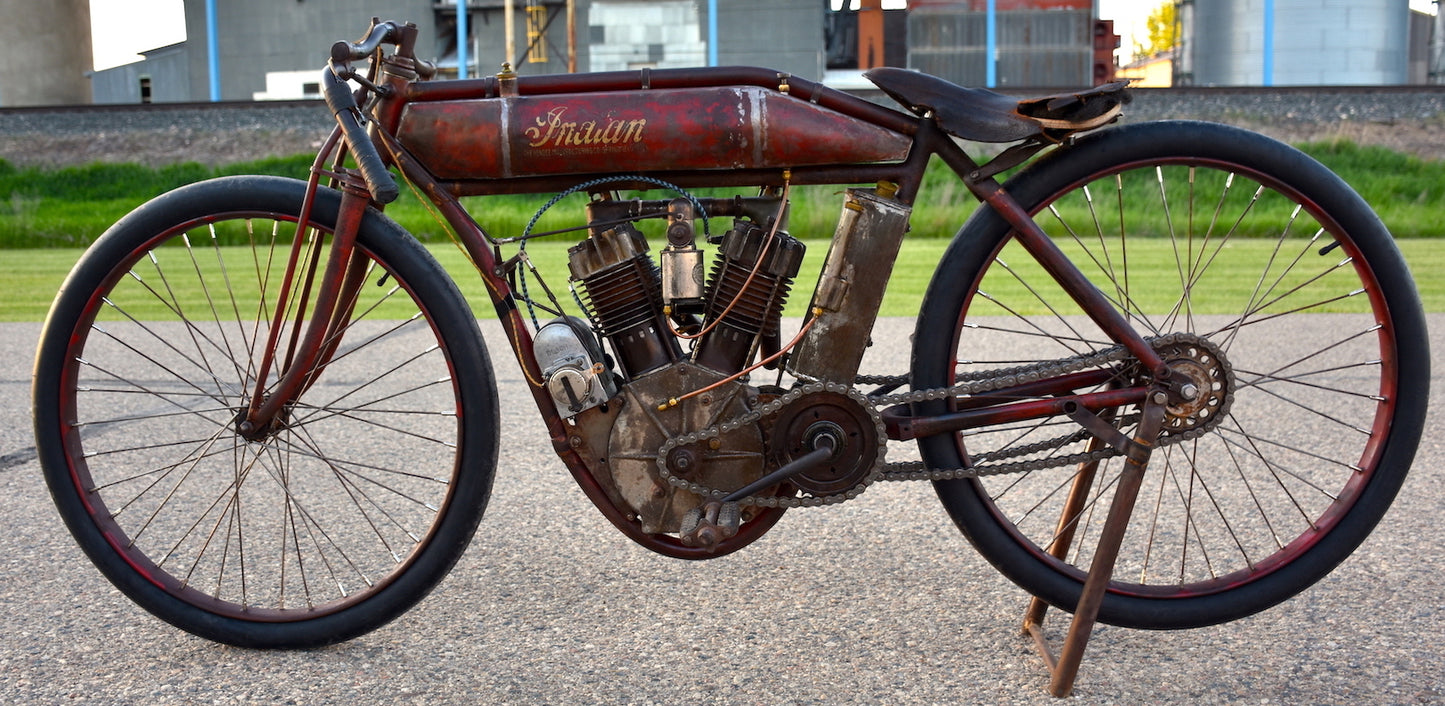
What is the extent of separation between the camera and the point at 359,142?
8.68 feet

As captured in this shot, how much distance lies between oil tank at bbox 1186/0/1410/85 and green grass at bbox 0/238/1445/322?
1438cm

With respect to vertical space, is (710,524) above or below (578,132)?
below

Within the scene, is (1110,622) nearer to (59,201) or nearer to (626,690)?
(626,690)

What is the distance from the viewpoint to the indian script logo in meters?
2.68

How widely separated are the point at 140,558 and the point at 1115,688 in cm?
217

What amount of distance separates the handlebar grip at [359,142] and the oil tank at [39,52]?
118 feet

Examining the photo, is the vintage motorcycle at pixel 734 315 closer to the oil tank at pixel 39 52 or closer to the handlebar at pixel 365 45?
the handlebar at pixel 365 45

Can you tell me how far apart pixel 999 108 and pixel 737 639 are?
131 cm

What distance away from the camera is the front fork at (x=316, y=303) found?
2.82 metres

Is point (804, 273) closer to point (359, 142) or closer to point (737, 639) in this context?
point (737, 639)

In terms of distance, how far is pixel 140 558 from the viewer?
9.85 feet

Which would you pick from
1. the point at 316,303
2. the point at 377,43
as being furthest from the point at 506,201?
the point at 377,43

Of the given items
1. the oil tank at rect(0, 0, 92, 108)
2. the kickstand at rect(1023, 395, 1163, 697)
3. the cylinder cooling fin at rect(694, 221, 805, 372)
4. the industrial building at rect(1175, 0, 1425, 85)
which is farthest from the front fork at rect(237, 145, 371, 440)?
the oil tank at rect(0, 0, 92, 108)

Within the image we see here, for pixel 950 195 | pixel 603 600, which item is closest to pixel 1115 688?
pixel 603 600
